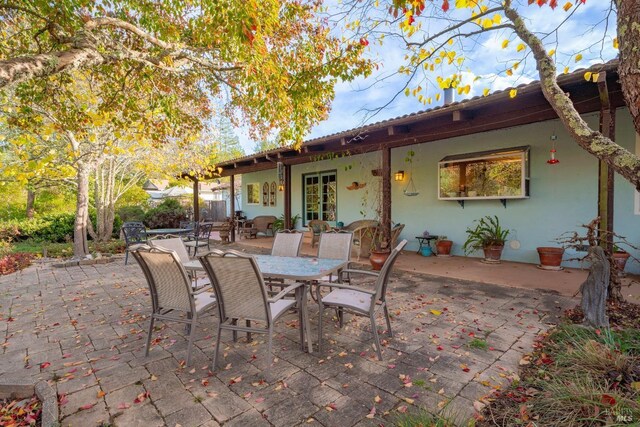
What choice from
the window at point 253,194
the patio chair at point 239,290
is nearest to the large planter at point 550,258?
the patio chair at point 239,290

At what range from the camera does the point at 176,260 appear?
2.30 m

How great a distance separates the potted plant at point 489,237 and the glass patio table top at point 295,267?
4087 millimetres

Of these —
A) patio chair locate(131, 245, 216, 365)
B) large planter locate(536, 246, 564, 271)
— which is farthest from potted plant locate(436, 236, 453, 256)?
patio chair locate(131, 245, 216, 365)

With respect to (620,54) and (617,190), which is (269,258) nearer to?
(620,54)

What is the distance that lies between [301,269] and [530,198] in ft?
16.9

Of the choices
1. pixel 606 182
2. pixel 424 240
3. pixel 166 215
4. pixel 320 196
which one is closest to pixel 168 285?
pixel 606 182

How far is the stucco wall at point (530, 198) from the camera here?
4.88 m

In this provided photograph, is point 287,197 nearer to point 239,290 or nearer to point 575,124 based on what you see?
point 239,290

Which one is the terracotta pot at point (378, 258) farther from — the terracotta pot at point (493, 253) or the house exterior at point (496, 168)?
the terracotta pot at point (493, 253)

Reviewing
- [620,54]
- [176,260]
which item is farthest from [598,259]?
[176,260]

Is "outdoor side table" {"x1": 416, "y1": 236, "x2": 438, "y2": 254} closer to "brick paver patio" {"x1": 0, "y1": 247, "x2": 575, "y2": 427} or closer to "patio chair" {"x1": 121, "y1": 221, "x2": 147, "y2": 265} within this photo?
"brick paver patio" {"x1": 0, "y1": 247, "x2": 575, "y2": 427}

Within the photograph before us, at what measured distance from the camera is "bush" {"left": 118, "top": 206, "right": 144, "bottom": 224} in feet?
41.6

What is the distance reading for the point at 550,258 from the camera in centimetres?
519

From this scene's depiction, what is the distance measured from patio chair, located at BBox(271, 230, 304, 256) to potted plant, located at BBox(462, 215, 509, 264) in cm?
400
